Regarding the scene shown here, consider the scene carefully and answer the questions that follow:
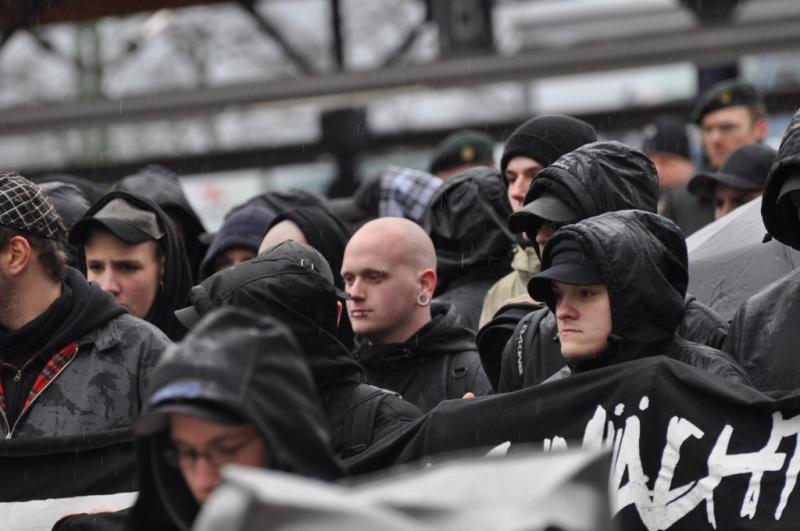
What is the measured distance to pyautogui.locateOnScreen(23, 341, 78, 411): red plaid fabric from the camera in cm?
526

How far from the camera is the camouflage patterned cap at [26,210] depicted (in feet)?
18.2

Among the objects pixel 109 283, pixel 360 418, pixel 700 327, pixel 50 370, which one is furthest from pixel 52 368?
pixel 700 327

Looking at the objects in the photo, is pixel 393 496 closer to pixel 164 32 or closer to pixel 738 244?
pixel 738 244

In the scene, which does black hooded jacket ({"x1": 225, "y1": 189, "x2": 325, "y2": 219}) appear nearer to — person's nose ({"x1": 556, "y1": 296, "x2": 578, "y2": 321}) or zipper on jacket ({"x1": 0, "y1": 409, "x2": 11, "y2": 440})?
zipper on jacket ({"x1": 0, "y1": 409, "x2": 11, "y2": 440})

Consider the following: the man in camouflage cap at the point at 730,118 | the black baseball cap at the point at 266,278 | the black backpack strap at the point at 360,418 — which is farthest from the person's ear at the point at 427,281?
the man in camouflage cap at the point at 730,118

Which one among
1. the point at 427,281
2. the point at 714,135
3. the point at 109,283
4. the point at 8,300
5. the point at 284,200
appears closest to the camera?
the point at 8,300

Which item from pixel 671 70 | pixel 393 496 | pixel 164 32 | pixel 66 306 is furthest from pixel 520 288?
pixel 164 32

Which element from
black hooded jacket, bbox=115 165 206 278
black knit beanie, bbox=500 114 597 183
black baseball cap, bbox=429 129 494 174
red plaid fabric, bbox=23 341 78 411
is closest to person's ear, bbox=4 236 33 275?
red plaid fabric, bbox=23 341 78 411

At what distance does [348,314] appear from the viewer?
18.4 ft

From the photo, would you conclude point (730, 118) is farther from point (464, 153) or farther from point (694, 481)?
point (694, 481)

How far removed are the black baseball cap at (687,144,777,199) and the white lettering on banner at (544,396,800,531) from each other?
9.65 feet

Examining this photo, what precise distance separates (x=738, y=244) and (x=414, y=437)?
219 cm

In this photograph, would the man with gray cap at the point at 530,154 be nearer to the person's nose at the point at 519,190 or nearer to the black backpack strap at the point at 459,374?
the person's nose at the point at 519,190

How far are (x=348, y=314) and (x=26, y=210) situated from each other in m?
1.17
